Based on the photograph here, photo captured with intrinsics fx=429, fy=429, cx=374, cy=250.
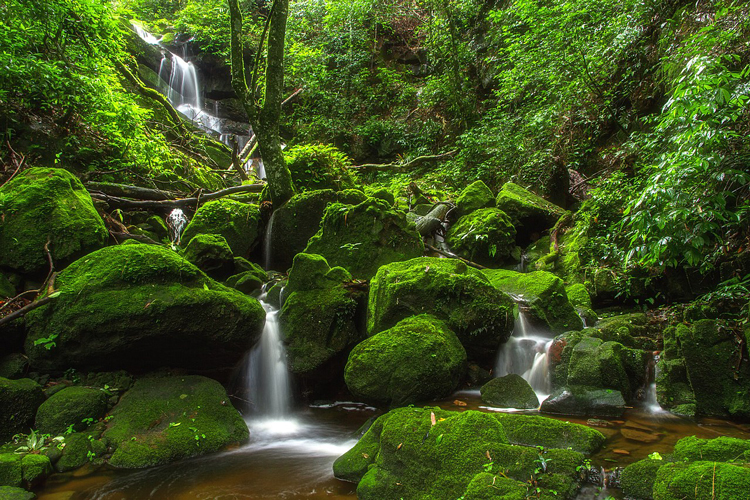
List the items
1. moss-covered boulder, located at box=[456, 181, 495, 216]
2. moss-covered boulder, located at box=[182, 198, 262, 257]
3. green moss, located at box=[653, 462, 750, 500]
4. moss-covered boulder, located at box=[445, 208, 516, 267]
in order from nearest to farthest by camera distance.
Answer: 1. green moss, located at box=[653, 462, 750, 500]
2. moss-covered boulder, located at box=[182, 198, 262, 257]
3. moss-covered boulder, located at box=[445, 208, 516, 267]
4. moss-covered boulder, located at box=[456, 181, 495, 216]

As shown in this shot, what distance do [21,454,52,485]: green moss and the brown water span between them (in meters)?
0.09

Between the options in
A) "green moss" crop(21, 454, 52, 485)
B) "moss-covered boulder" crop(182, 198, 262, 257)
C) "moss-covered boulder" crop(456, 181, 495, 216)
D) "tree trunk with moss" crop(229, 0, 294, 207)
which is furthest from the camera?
"moss-covered boulder" crop(456, 181, 495, 216)

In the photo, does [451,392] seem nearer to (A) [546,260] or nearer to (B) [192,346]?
(B) [192,346]

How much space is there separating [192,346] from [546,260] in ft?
24.7

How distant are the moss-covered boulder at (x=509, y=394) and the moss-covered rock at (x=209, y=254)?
510 cm

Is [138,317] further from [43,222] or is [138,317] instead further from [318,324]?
[43,222]

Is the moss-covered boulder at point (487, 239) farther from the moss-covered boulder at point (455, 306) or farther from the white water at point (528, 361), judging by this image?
the moss-covered boulder at point (455, 306)

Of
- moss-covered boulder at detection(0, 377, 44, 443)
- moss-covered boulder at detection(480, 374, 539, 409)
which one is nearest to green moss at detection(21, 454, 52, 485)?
moss-covered boulder at detection(0, 377, 44, 443)

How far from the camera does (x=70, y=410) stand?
4.39m

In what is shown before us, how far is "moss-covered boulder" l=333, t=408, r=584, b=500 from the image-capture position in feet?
9.64

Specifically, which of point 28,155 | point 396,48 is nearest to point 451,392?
point 28,155

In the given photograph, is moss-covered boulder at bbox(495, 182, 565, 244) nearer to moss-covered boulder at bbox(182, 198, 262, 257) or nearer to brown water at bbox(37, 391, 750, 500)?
moss-covered boulder at bbox(182, 198, 262, 257)

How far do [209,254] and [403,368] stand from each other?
14.7 feet

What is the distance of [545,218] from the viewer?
10.9 metres
